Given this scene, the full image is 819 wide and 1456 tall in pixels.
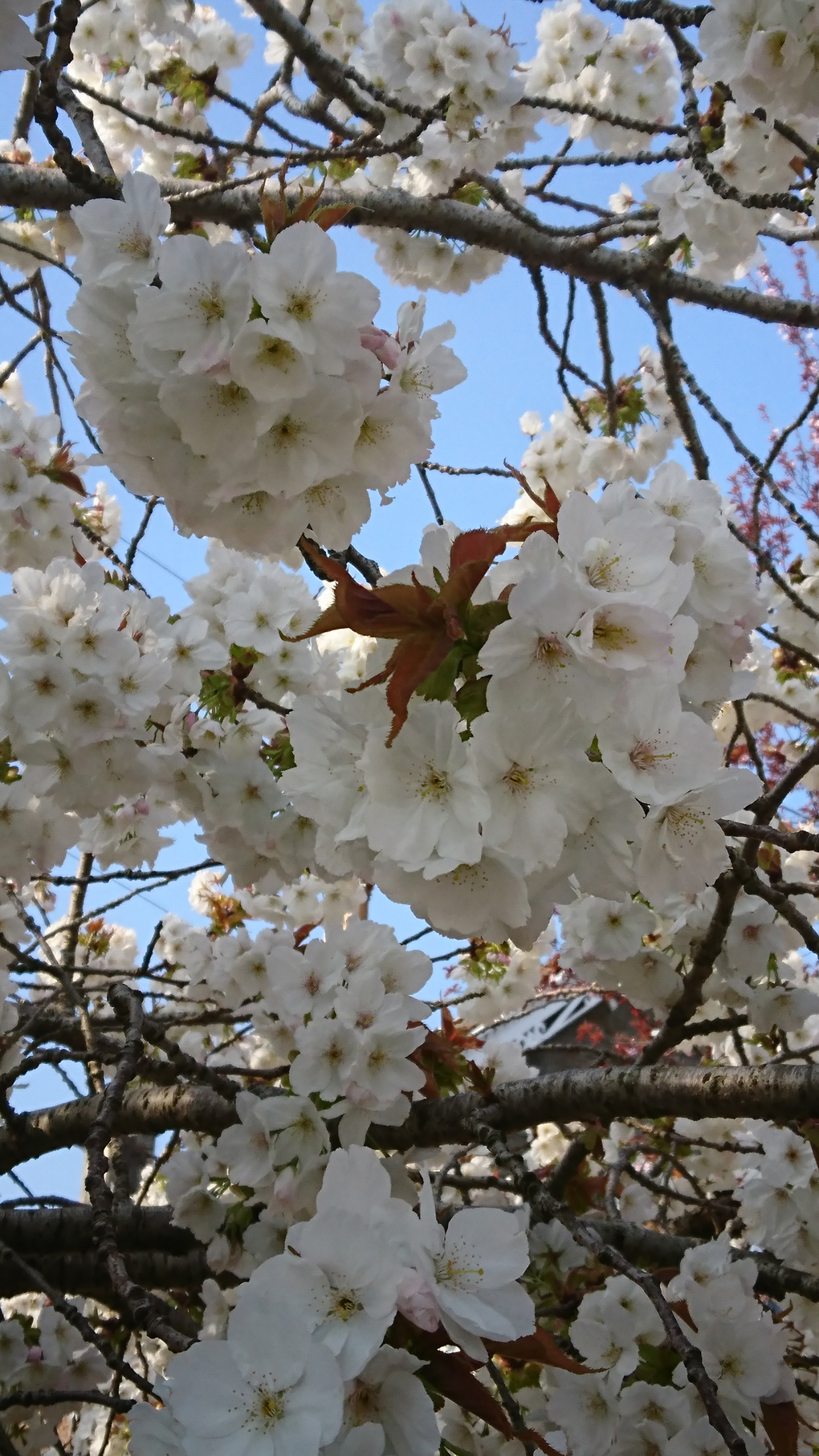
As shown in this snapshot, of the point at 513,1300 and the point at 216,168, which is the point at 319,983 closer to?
the point at 513,1300

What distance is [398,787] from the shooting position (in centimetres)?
102

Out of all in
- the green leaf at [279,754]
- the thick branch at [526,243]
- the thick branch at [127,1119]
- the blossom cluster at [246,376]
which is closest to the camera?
the blossom cluster at [246,376]

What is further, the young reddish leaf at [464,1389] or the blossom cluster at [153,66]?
the blossom cluster at [153,66]

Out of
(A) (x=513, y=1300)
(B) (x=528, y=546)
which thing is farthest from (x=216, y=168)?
(A) (x=513, y=1300)

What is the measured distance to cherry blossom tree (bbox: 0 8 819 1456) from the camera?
0.97 m

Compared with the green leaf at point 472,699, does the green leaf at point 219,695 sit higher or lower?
higher

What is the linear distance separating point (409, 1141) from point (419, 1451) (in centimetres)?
98

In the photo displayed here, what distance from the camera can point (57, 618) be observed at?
1876 mm

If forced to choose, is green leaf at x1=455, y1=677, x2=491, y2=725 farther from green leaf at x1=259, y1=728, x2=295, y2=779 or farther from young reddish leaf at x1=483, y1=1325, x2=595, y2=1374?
green leaf at x1=259, y1=728, x2=295, y2=779

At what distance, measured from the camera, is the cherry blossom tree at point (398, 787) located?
3.19ft

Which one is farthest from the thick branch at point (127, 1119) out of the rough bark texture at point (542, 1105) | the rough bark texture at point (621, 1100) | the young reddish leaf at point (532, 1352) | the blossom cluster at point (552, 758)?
the blossom cluster at point (552, 758)

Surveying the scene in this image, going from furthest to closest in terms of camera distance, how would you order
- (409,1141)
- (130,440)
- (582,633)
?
1. (409,1141)
2. (130,440)
3. (582,633)

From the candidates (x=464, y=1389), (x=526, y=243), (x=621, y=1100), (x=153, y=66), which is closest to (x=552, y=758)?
(x=464, y=1389)

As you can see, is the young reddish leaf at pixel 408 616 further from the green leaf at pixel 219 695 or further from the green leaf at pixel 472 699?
the green leaf at pixel 219 695
